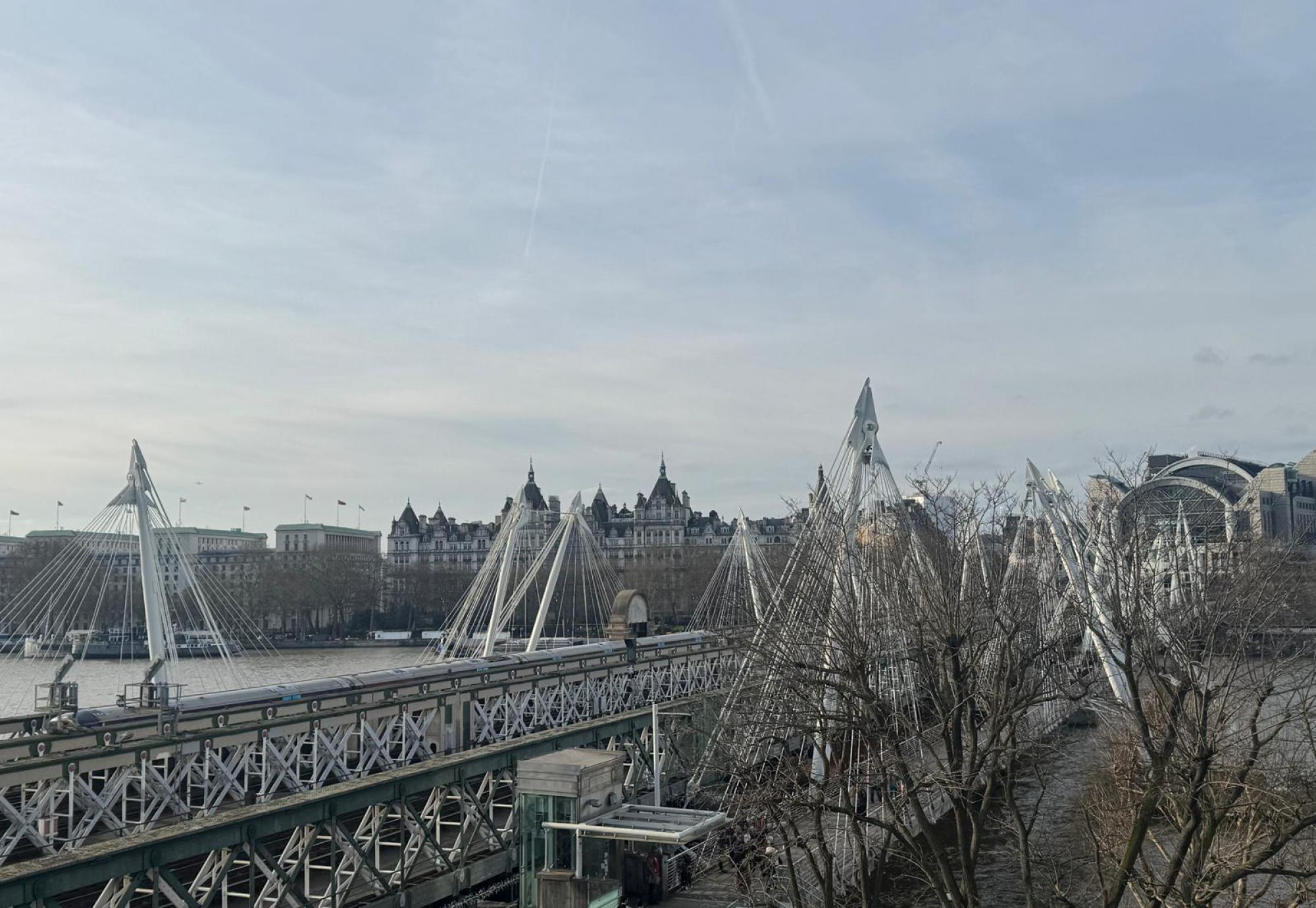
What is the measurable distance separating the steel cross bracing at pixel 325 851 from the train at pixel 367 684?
6.12m

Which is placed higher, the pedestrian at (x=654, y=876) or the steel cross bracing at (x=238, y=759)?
the steel cross bracing at (x=238, y=759)

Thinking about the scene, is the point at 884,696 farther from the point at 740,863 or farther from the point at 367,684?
the point at 367,684

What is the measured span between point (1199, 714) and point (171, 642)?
27.9m

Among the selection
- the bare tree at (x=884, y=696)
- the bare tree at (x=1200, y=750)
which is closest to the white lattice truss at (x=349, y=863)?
the bare tree at (x=884, y=696)

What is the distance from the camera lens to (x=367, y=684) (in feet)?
122

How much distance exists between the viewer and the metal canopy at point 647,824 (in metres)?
18.2

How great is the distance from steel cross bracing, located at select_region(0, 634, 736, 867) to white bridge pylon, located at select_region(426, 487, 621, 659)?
18867mm

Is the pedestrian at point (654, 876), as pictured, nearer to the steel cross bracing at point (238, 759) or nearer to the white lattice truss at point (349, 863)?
the white lattice truss at point (349, 863)

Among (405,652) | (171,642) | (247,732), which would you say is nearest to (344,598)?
(405,652)

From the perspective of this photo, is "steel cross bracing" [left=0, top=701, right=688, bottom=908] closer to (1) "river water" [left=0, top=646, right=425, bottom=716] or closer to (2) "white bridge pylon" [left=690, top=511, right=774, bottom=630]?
(2) "white bridge pylon" [left=690, top=511, right=774, bottom=630]

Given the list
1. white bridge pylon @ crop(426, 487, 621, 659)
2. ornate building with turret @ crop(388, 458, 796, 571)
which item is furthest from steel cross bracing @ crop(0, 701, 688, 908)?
ornate building with turret @ crop(388, 458, 796, 571)

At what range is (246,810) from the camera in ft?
53.8

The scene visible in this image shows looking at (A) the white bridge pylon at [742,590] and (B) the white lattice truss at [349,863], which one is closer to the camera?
(B) the white lattice truss at [349,863]

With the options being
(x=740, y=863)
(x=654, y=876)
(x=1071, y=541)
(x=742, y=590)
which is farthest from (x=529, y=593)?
(x=654, y=876)
